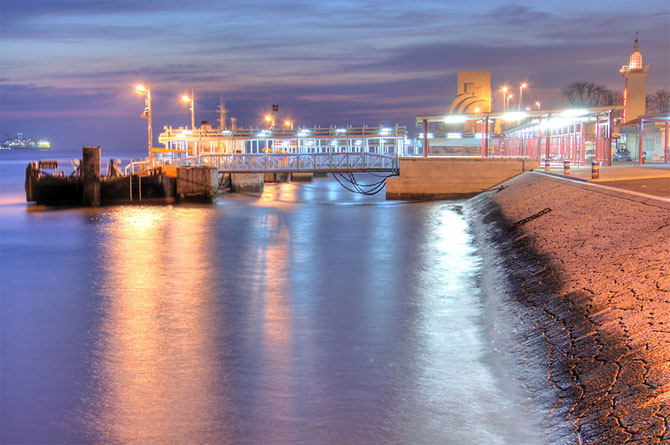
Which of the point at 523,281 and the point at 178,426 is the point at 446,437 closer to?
the point at 178,426

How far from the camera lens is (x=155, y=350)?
12203 mm

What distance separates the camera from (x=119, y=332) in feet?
44.4

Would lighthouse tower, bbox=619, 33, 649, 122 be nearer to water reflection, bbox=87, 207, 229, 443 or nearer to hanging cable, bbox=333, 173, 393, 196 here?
hanging cable, bbox=333, 173, 393, 196

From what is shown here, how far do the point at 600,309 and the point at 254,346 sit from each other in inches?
226

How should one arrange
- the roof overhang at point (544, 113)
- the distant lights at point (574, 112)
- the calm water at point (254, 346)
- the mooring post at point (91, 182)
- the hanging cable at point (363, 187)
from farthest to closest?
the hanging cable at point (363, 187) < the mooring post at point (91, 182) < the distant lights at point (574, 112) < the roof overhang at point (544, 113) < the calm water at point (254, 346)

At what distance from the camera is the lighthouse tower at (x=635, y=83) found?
59.8 metres

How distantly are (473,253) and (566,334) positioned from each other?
11261 mm

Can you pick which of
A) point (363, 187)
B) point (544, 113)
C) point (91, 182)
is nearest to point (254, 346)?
point (91, 182)

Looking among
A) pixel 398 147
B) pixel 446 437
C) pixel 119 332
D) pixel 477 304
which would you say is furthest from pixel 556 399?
pixel 398 147

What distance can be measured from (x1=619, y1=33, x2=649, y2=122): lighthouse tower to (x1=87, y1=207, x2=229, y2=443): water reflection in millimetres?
47410

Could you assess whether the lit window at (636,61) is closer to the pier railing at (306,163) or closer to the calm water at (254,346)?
the pier railing at (306,163)

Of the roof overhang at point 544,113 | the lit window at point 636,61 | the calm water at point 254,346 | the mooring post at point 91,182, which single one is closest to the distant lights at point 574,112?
the roof overhang at point 544,113

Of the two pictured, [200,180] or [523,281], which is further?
[200,180]

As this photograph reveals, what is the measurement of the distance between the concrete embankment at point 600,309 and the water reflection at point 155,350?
4.56 meters
